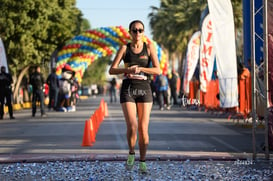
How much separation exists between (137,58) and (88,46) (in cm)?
3314

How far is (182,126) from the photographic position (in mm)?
20562

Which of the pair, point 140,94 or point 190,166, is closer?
point 140,94

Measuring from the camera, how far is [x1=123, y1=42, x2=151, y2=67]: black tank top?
988cm

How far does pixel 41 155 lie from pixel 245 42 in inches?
420

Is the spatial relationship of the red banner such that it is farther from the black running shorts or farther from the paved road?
the black running shorts

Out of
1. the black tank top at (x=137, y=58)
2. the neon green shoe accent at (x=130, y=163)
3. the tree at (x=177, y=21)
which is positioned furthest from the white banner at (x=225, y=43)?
the tree at (x=177, y=21)

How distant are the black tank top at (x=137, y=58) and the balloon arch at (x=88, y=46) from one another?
31515mm

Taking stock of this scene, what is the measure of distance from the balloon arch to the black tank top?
31.5m

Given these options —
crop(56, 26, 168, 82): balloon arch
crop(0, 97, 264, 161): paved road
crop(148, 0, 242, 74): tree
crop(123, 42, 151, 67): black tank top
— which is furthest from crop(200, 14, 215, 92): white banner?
crop(148, 0, 242, 74): tree

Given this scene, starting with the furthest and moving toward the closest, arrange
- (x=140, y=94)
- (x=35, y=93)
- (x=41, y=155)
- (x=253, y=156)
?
(x=35, y=93)
(x=41, y=155)
(x=253, y=156)
(x=140, y=94)

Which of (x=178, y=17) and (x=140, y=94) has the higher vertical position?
(x=178, y=17)

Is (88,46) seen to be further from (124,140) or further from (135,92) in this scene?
(135,92)

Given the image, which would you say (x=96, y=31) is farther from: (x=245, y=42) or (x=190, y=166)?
(x=190, y=166)

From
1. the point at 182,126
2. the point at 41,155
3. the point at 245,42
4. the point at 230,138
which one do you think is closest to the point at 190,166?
the point at 41,155
